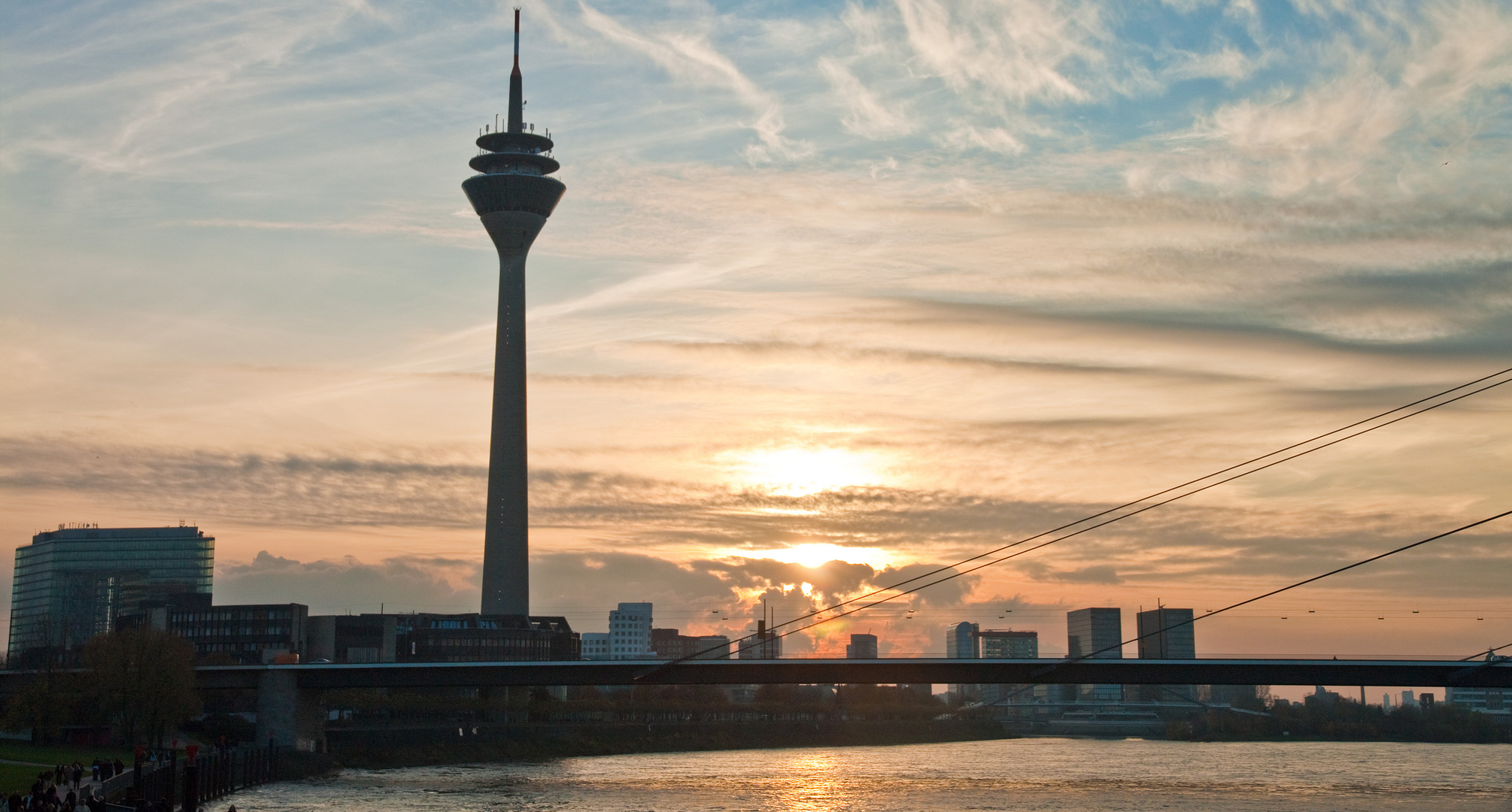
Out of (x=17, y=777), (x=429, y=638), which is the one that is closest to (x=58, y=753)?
(x=17, y=777)

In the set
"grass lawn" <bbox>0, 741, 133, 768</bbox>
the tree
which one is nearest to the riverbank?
the tree

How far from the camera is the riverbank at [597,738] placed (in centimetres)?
9881

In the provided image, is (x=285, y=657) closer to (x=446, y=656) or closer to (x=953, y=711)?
(x=446, y=656)

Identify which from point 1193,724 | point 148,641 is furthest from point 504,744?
point 1193,724

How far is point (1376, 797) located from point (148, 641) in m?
65.7

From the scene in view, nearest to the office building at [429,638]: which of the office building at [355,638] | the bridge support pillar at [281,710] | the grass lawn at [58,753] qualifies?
the office building at [355,638]

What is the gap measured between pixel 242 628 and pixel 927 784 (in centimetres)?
10850

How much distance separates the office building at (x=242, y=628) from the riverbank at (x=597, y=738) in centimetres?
5030

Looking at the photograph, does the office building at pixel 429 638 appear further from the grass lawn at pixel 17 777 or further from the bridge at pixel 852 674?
the grass lawn at pixel 17 777

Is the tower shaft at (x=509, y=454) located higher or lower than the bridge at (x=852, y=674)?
higher

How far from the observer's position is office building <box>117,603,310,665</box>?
15975 cm

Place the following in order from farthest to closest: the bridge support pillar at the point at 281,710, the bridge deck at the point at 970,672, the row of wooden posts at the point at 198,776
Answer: the bridge support pillar at the point at 281,710
the bridge deck at the point at 970,672
the row of wooden posts at the point at 198,776

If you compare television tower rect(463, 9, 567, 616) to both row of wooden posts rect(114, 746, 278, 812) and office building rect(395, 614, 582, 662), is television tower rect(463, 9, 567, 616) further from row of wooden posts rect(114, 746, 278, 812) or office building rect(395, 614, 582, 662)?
row of wooden posts rect(114, 746, 278, 812)

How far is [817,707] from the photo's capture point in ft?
533
